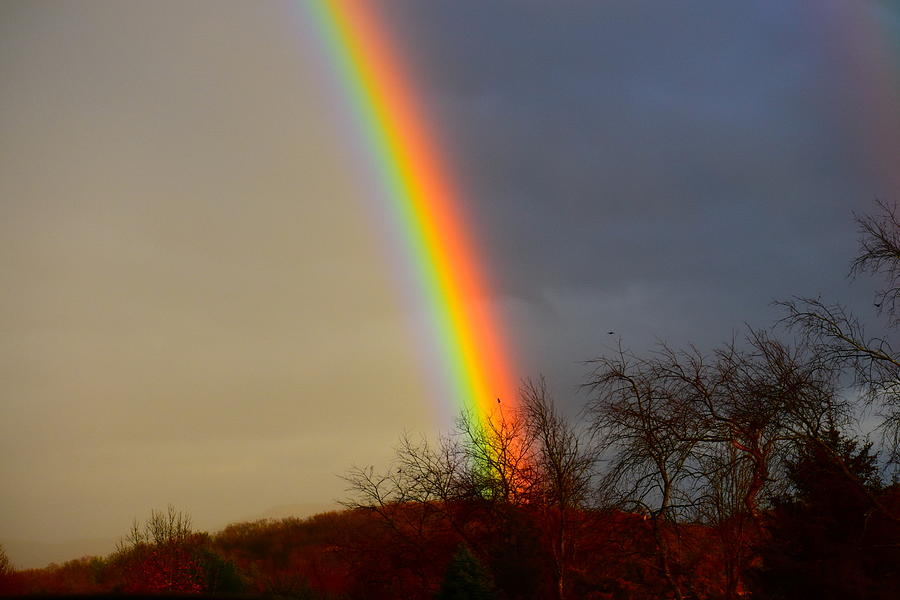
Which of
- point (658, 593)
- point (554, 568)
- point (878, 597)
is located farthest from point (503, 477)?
point (878, 597)

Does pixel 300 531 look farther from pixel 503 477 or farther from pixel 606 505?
pixel 606 505

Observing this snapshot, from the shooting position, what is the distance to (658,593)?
2266 cm

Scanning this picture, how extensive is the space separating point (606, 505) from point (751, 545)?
412 centimetres

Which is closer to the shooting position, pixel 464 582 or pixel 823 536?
pixel 464 582

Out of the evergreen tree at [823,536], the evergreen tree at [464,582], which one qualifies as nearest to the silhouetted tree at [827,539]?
the evergreen tree at [823,536]

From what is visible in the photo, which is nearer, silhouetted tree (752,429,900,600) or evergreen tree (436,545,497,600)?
silhouetted tree (752,429,900,600)

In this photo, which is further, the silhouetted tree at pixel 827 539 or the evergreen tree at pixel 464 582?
the evergreen tree at pixel 464 582

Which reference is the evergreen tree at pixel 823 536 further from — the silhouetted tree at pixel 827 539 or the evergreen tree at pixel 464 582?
the evergreen tree at pixel 464 582

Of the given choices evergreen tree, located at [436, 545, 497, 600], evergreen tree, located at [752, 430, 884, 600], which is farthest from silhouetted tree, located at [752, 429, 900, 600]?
evergreen tree, located at [436, 545, 497, 600]

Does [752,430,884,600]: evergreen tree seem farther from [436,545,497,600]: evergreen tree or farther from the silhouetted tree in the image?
[436,545,497,600]: evergreen tree

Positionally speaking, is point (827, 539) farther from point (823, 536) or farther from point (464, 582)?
point (464, 582)

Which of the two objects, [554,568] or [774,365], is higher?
[774,365]

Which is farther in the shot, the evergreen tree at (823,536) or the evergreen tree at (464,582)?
the evergreen tree at (464,582)

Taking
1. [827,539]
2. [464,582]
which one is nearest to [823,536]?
[827,539]
